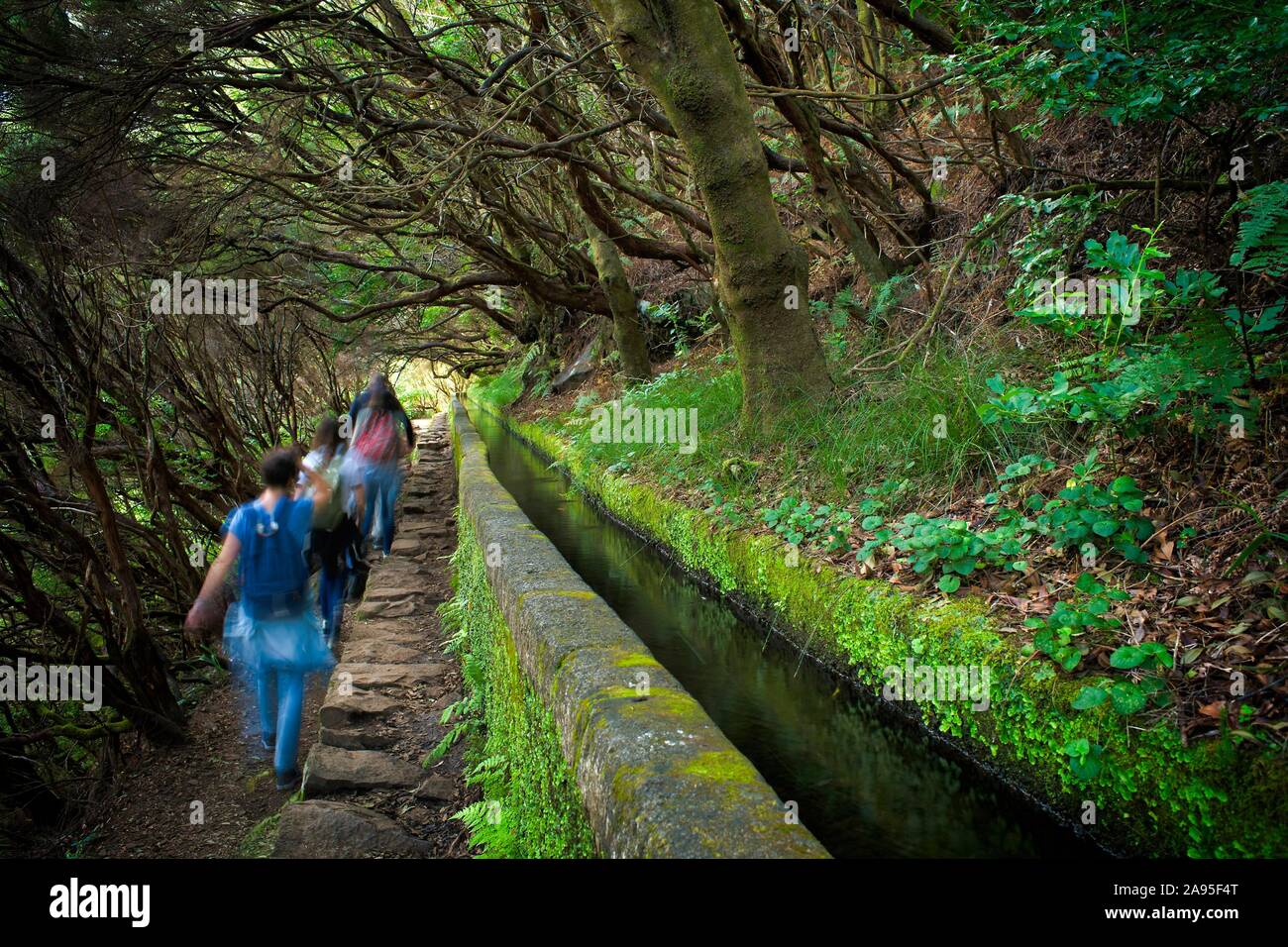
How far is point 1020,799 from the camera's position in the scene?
124 inches

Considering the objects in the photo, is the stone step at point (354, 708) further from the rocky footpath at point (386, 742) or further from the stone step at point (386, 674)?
the stone step at point (386, 674)

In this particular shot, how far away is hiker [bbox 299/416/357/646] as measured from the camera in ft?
18.7

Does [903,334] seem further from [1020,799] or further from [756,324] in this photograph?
[1020,799]

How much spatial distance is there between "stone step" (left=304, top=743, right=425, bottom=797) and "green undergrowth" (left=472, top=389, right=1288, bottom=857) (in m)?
2.53

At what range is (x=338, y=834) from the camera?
3160 millimetres

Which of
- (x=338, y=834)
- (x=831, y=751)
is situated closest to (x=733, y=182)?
(x=831, y=751)

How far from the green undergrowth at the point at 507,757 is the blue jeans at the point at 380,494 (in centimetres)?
143

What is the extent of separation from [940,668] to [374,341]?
69.2 ft

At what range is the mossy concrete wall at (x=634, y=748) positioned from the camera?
1.84 meters

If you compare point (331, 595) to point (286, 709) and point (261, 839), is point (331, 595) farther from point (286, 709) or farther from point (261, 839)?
point (261, 839)

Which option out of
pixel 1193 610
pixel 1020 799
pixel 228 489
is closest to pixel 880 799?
pixel 1020 799

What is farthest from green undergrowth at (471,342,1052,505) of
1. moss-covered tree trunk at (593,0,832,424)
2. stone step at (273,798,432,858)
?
stone step at (273,798,432,858)

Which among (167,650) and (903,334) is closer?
(167,650)
